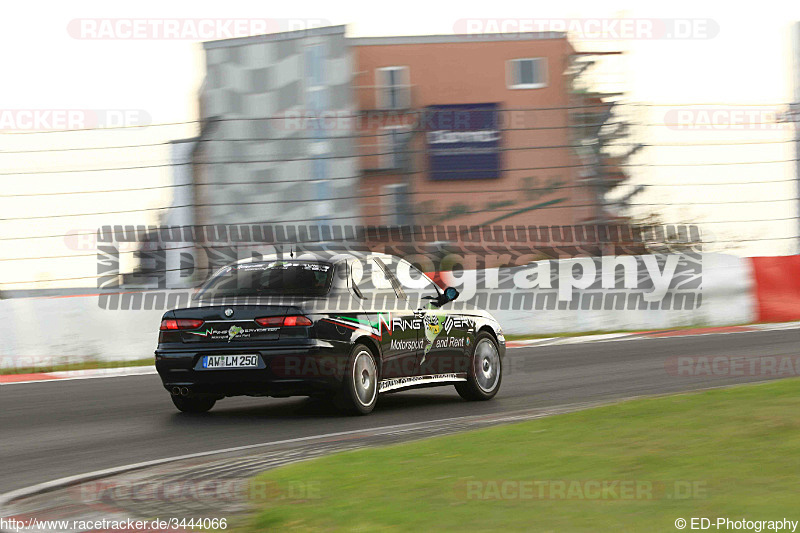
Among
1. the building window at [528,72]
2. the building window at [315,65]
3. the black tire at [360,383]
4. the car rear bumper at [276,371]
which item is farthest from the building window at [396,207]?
the building window at [528,72]

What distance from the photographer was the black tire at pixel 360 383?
9352 millimetres

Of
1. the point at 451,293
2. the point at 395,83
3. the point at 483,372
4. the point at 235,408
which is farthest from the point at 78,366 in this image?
the point at 395,83

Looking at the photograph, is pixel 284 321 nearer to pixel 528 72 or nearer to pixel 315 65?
pixel 315 65

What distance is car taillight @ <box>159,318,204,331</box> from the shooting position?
30.8 feet

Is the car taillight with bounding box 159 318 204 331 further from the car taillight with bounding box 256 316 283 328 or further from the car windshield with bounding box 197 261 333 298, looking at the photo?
the car taillight with bounding box 256 316 283 328

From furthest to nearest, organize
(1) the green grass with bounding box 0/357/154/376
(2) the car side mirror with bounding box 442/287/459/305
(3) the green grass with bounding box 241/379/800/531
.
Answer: (1) the green grass with bounding box 0/357/154/376 < (2) the car side mirror with bounding box 442/287/459/305 < (3) the green grass with bounding box 241/379/800/531

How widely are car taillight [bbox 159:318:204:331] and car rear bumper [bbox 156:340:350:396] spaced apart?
170 millimetres

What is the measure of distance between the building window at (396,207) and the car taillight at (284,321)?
7.48 metres

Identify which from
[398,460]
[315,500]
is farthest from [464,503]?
[398,460]

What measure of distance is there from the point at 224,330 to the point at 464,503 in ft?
14.5

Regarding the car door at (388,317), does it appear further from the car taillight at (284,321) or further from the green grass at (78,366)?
the green grass at (78,366)

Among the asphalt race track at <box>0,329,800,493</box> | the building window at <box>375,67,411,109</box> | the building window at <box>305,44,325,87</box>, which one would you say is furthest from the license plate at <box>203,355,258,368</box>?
the building window at <box>375,67,411,109</box>

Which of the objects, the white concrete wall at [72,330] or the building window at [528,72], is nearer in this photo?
the white concrete wall at [72,330]

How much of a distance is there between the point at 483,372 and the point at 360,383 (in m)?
1.88
